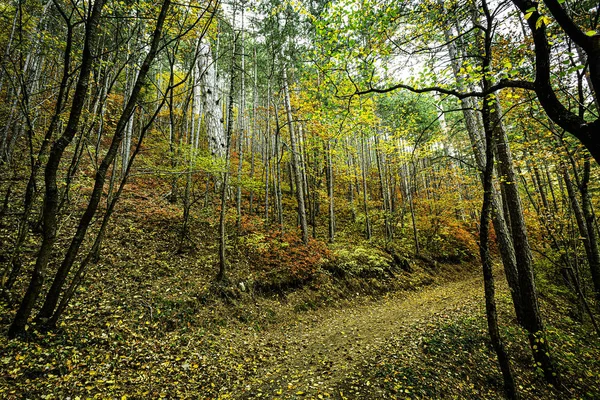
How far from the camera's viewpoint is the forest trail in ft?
13.9

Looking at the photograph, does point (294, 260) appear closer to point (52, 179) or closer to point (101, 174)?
point (101, 174)

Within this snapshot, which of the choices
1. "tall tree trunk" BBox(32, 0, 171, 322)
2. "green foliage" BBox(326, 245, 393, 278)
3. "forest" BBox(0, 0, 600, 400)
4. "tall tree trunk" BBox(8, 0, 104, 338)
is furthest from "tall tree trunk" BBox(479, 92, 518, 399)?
"tall tree trunk" BBox(8, 0, 104, 338)

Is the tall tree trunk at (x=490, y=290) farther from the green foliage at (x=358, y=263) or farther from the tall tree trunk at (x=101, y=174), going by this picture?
the green foliage at (x=358, y=263)

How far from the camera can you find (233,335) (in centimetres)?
578

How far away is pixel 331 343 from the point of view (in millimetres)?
5828

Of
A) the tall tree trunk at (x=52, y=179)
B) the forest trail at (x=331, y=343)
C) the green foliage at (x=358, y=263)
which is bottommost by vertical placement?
the forest trail at (x=331, y=343)

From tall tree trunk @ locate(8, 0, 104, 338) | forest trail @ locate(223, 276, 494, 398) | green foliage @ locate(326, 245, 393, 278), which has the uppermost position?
tall tree trunk @ locate(8, 0, 104, 338)

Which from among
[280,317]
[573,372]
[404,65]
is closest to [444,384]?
[573,372]

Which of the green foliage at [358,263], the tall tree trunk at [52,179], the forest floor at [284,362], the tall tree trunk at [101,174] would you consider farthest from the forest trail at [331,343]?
the tall tree trunk at [52,179]

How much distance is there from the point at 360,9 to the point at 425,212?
13.4 metres

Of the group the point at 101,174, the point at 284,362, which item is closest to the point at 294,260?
the point at 284,362

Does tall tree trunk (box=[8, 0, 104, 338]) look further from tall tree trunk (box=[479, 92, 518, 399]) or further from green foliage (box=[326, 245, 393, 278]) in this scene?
green foliage (box=[326, 245, 393, 278])

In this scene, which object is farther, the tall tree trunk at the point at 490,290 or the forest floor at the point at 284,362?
the tall tree trunk at the point at 490,290

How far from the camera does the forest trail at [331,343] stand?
4250mm
